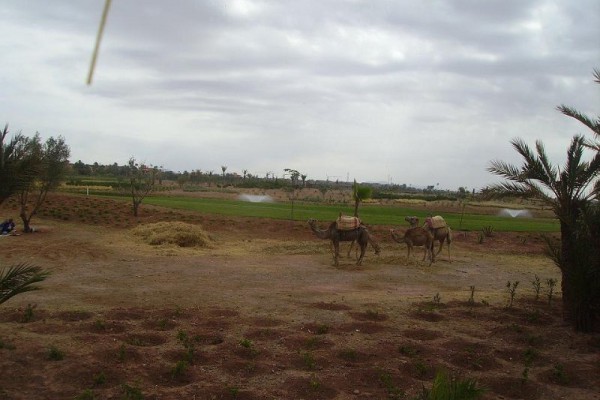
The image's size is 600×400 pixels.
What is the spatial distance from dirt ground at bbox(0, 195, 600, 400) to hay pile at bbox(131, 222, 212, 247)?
110 inches

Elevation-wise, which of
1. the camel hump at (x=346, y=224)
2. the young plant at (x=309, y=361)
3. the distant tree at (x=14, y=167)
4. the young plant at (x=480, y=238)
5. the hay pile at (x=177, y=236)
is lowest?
the young plant at (x=309, y=361)

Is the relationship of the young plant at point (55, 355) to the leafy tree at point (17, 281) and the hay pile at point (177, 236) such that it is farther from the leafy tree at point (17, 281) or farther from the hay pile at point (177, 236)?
the hay pile at point (177, 236)

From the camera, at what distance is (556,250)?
971cm

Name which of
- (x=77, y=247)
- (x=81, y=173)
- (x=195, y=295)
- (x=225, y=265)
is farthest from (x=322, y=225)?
(x=81, y=173)

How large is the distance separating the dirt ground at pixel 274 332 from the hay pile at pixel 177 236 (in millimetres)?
2792

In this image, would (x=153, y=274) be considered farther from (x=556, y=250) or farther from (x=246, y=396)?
(x=556, y=250)

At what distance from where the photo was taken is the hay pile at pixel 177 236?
19.3 metres

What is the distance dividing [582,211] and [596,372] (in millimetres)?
2893

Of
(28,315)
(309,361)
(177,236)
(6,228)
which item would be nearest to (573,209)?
(309,361)

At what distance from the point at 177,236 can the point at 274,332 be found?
1192 cm

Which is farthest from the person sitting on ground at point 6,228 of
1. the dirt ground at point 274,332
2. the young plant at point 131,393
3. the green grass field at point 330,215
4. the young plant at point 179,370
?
the young plant at point 131,393

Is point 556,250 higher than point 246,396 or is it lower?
higher

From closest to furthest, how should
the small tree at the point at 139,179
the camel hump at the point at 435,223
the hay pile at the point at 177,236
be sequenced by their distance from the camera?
the camel hump at the point at 435,223 → the hay pile at the point at 177,236 → the small tree at the point at 139,179

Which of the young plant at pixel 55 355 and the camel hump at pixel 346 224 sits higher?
the camel hump at pixel 346 224
